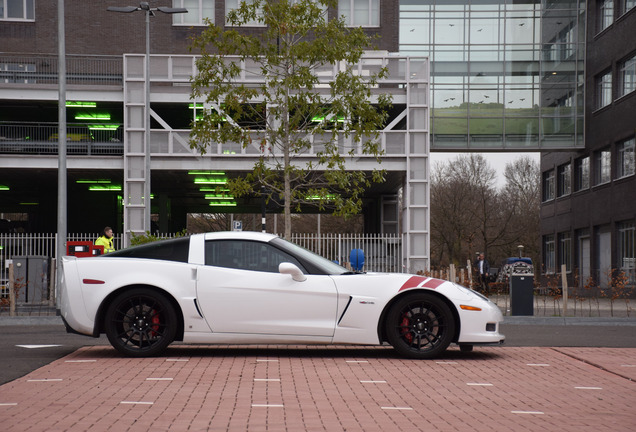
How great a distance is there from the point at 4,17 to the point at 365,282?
110 ft

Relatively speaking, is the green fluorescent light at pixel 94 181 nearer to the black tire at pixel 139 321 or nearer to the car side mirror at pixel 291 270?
the black tire at pixel 139 321

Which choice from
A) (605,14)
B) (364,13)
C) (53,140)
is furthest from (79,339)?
(605,14)

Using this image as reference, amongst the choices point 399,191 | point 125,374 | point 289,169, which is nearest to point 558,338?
point 125,374

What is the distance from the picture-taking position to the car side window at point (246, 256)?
977cm

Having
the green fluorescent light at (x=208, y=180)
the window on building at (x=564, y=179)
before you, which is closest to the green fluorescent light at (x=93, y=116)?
the green fluorescent light at (x=208, y=180)

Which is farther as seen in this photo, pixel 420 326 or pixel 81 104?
pixel 81 104

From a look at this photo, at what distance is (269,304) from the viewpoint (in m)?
9.56

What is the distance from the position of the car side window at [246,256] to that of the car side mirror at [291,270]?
18cm

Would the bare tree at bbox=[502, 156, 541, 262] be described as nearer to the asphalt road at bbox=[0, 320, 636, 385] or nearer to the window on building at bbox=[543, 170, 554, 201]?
the window on building at bbox=[543, 170, 554, 201]

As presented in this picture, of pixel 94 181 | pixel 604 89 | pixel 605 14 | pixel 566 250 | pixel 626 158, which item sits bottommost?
pixel 566 250

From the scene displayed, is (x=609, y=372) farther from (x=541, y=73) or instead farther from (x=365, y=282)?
(x=541, y=73)

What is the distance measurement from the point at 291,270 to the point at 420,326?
58.7 inches

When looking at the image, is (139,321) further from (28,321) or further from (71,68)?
(71,68)

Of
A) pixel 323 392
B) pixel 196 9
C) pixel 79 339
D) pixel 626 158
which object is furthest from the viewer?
pixel 626 158
